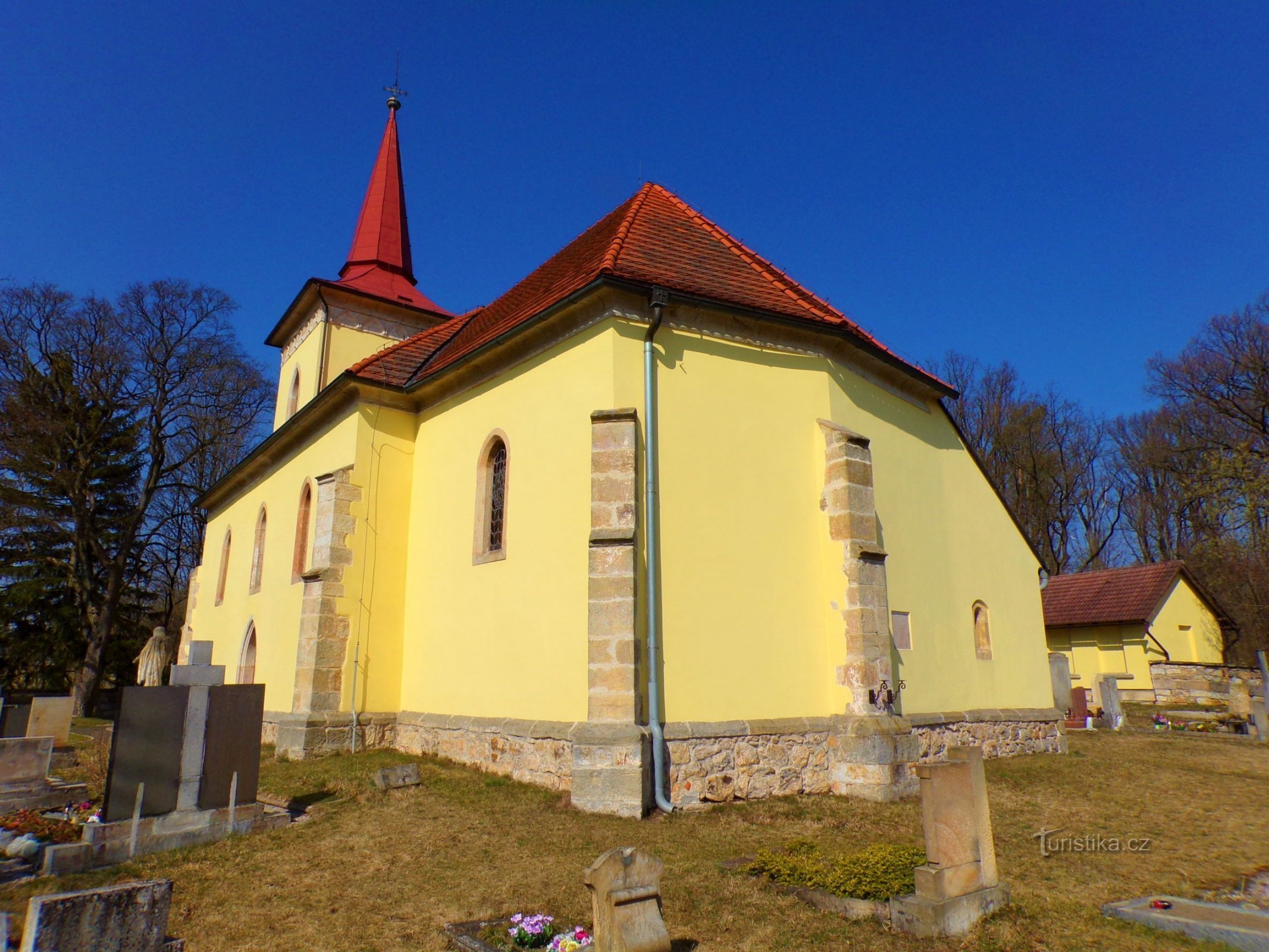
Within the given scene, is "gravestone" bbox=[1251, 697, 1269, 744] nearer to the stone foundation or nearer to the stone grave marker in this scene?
the stone foundation

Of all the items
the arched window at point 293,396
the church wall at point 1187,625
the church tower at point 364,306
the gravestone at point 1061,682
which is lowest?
the gravestone at point 1061,682

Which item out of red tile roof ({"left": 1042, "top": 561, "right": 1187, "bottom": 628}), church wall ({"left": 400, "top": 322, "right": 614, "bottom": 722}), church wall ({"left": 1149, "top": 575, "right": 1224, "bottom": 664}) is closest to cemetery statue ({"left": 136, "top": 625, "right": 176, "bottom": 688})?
church wall ({"left": 400, "top": 322, "right": 614, "bottom": 722})

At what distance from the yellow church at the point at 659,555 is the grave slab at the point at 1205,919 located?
2.01 m

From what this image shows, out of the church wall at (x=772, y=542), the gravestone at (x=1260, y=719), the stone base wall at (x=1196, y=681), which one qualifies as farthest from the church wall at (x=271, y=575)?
the stone base wall at (x=1196, y=681)

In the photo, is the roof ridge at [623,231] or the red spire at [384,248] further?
the red spire at [384,248]

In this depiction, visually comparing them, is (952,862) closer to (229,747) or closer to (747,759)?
(747,759)

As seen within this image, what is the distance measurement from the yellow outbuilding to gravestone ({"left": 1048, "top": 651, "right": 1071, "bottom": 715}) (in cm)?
797

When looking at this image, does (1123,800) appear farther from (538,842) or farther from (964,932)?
(538,842)

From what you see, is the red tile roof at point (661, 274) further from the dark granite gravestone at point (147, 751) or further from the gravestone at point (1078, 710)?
the gravestone at point (1078, 710)

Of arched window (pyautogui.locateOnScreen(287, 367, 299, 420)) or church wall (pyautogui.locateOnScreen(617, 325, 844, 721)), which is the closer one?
church wall (pyautogui.locateOnScreen(617, 325, 844, 721))

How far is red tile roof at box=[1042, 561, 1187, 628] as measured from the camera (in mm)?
25703

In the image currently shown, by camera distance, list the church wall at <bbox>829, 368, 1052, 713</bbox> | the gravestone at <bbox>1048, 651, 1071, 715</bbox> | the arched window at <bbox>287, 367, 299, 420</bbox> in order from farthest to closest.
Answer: the arched window at <bbox>287, 367, 299, 420</bbox> < the gravestone at <bbox>1048, 651, 1071, 715</bbox> < the church wall at <bbox>829, 368, 1052, 713</bbox>

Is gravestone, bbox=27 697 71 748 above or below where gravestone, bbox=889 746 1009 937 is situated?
above

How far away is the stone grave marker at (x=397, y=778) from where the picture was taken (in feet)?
31.1
